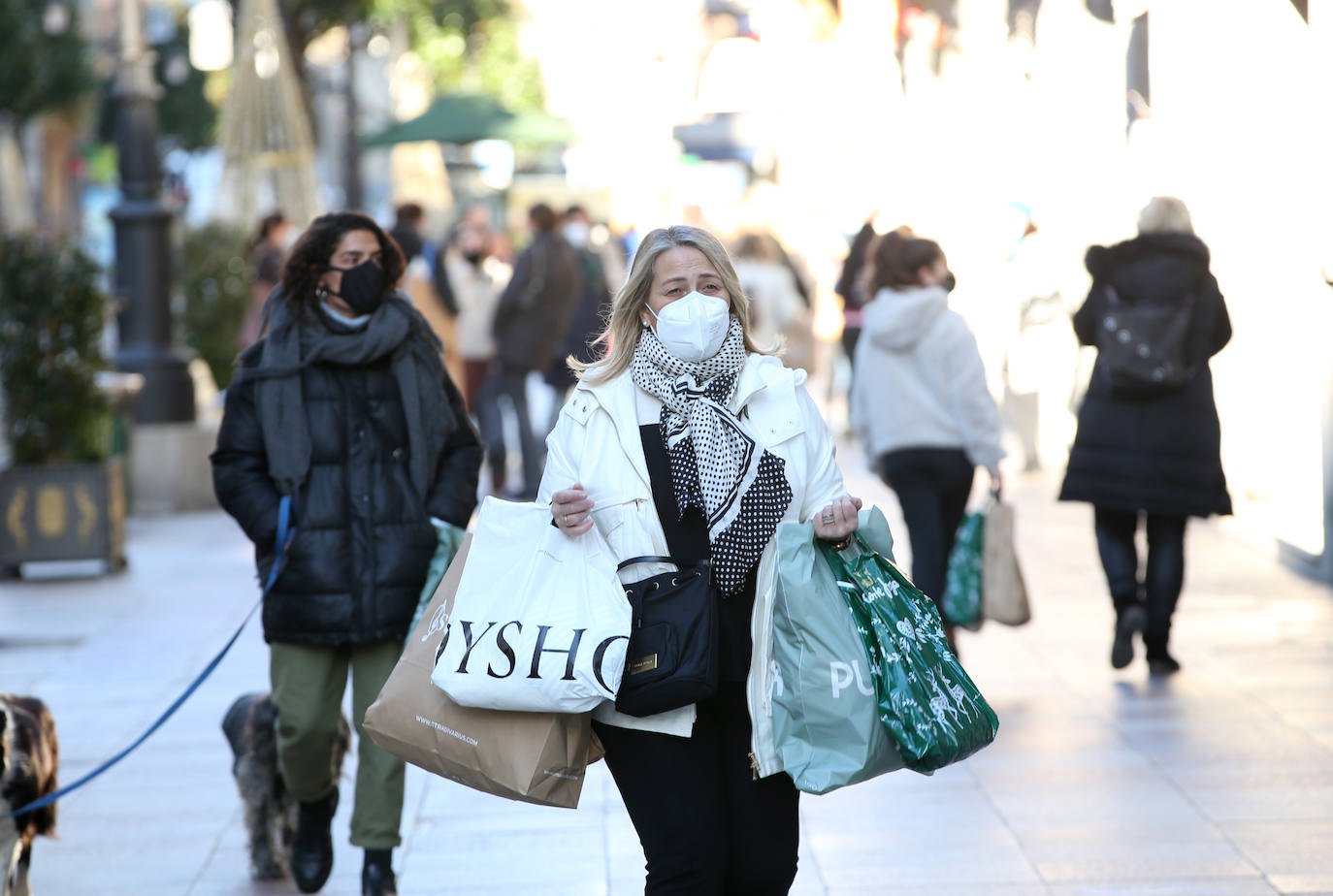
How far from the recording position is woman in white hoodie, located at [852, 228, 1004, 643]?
680 centimetres

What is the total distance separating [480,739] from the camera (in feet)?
11.0

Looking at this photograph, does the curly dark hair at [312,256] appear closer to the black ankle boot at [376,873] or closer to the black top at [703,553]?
the black ankle boot at [376,873]

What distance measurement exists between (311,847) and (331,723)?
39 cm

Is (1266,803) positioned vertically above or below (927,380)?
below

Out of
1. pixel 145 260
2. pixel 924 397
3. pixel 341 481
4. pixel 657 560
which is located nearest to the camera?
pixel 657 560

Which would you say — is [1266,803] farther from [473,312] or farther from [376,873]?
[473,312]

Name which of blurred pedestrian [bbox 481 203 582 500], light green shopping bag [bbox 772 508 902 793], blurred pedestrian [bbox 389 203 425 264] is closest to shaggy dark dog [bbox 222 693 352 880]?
light green shopping bag [bbox 772 508 902 793]

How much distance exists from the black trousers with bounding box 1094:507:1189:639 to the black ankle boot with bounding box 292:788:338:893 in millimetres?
3592

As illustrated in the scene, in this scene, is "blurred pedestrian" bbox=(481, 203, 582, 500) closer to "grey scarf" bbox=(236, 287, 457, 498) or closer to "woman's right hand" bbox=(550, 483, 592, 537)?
"grey scarf" bbox=(236, 287, 457, 498)

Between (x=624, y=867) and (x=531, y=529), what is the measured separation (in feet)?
6.55

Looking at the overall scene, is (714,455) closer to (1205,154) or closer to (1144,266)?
(1144,266)

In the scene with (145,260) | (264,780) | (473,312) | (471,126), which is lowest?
(264,780)

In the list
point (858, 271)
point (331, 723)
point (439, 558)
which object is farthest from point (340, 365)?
point (858, 271)

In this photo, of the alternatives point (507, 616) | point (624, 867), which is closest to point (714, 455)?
point (507, 616)
